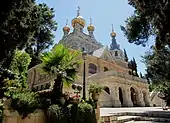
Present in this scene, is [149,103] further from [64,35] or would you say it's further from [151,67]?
[64,35]

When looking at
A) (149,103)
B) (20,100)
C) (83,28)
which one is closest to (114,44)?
(83,28)

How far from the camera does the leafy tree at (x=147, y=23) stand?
31.1ft

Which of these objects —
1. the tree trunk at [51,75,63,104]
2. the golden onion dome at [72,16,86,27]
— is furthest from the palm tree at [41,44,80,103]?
the golden onion dome at [72,16,86,27]

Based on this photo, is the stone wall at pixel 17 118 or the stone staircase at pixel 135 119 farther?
the stone staircase at pixel 135 119

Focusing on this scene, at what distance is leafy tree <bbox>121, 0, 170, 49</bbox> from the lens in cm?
948

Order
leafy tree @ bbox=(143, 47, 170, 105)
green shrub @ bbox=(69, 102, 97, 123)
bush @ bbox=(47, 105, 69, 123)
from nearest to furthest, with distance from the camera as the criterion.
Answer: bush @ bbox=(47, 105, 69, 123)
green shrub @ bbox=(69, 102, 97, 123)
leafy tree @ bbox=(143, 47, 170, 105)

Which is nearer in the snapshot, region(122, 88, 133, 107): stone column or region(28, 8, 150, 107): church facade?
region(28, 8, 150, 107): church facade

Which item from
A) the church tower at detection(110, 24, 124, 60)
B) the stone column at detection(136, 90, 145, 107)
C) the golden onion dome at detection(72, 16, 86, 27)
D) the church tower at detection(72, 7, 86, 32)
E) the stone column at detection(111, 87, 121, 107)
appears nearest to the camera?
the stone column at detection(111, 87, 121, 107)

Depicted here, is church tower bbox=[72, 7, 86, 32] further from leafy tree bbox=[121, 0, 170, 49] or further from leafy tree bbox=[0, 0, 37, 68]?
leafy tree bbox=[0, 0, 37, 68]

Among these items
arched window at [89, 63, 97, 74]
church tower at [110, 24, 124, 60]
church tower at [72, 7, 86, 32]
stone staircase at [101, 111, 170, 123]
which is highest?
church tower at [72, 7, 86, 32]

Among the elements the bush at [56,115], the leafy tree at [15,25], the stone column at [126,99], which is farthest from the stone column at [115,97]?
the bush at [56,115]

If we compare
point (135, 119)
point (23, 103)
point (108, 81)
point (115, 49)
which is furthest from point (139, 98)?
point (115, 49)

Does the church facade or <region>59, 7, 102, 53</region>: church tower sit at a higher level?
<region>59, 7, 102, 53</region>: church tower

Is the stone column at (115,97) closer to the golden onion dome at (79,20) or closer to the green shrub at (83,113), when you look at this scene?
the green shrub at (83,113)
